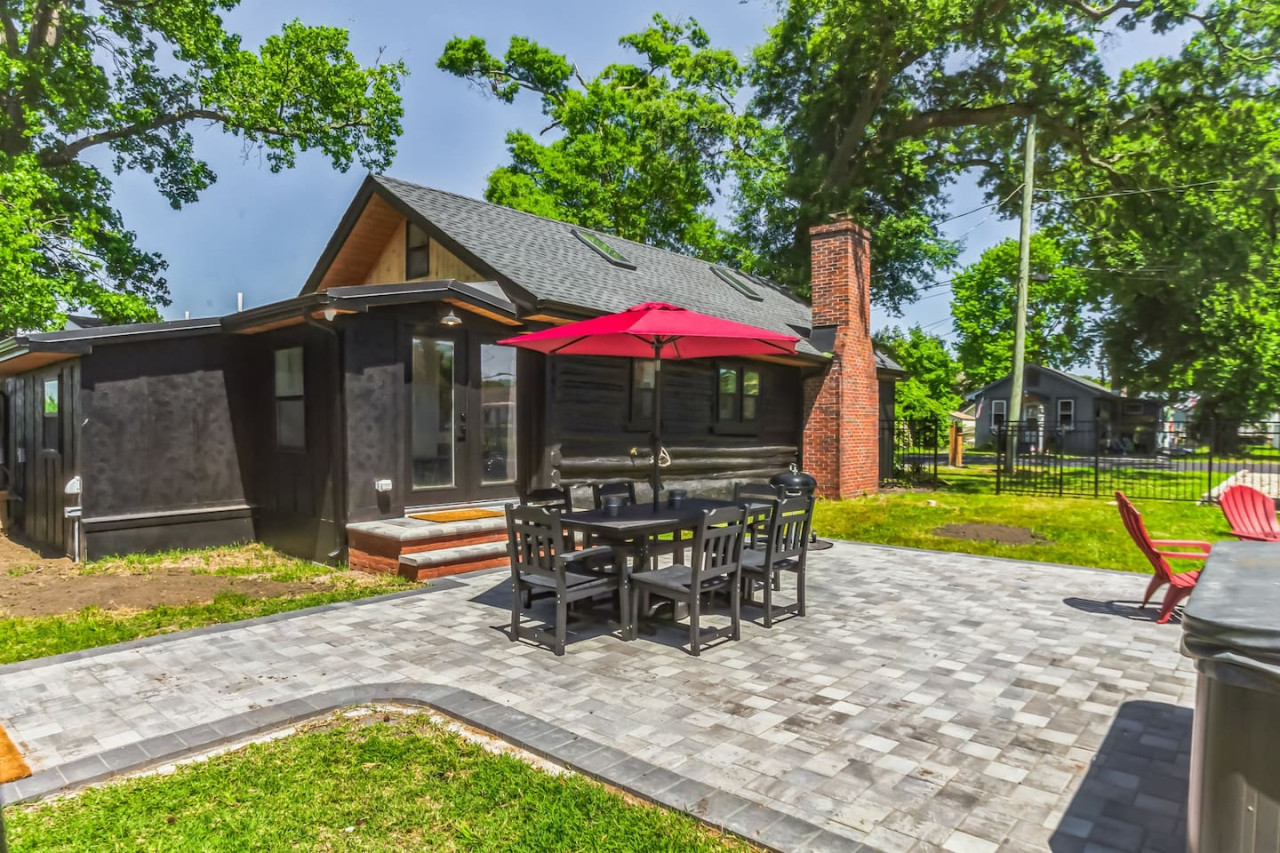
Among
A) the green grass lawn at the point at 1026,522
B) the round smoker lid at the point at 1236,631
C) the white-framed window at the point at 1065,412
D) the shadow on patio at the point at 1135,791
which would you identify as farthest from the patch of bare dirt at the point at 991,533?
the white-framed window at the point at 1065,412

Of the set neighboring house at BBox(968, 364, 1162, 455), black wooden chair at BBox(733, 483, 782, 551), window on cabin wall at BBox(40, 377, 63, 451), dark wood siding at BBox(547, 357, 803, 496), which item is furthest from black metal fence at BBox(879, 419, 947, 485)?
neighboring house at BBox(968, 364, 1162, 455)

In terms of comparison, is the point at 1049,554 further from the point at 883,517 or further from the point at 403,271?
the point at 403,271

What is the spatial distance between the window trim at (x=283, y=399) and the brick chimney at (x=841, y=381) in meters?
9.64

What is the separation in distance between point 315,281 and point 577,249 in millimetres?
4826

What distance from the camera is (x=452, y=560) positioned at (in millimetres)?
7574

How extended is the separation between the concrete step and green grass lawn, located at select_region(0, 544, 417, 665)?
163 mm

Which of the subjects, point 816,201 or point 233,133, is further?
point 816,201

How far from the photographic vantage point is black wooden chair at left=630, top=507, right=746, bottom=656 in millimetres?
4902

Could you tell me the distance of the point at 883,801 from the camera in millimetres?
3064

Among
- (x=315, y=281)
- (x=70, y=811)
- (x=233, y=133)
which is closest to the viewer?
(x=70, y=811)

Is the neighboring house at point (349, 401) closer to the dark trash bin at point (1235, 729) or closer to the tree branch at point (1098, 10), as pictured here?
the dark trash bin at point (1235, 729)

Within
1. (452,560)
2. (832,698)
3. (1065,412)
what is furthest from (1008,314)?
(832,698)

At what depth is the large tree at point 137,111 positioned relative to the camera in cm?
1623

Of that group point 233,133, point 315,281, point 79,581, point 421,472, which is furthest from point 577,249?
point 233,133
